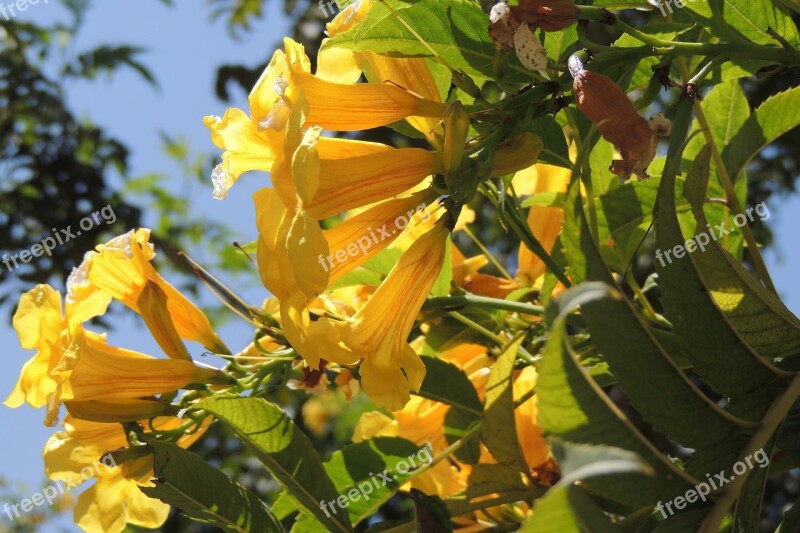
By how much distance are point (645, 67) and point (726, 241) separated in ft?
1.41

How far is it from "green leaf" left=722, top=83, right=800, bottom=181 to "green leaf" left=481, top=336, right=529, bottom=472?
56 centimetres

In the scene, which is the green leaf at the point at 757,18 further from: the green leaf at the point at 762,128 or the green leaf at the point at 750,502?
the green leaf at the point at 750,502

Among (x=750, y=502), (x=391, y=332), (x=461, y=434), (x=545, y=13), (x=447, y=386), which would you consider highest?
(x=545, y=13)

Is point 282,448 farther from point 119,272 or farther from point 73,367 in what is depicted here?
point 119,272

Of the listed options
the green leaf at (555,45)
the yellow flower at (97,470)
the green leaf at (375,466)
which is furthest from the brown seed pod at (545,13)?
the yellow flower at (97,470)

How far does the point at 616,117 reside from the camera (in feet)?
3.55

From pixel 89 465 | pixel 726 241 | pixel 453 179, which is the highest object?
pixel 453 179

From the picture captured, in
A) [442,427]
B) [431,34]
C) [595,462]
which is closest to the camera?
[595,462]

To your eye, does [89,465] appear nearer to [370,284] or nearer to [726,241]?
[370,284]

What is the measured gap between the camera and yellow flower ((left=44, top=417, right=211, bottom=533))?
1549mm

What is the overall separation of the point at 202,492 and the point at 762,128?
1.08 metres

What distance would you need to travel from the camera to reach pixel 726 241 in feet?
5.42

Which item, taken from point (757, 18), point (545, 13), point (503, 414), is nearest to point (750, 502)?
point (503, 414)

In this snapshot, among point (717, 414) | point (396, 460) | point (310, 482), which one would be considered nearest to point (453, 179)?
point (717, 414)
